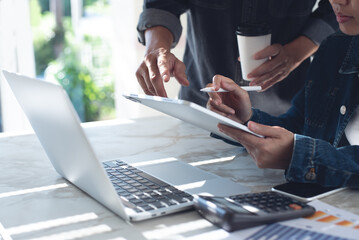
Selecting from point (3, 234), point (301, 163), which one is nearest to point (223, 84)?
point (301, 163)

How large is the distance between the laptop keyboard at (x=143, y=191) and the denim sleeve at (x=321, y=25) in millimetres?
954

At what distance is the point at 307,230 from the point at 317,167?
10.3 inches

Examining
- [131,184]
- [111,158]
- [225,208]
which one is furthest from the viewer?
[111,158]

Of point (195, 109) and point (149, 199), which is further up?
point (195, 109)

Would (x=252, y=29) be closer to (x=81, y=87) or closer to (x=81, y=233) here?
(x=81, y=233)

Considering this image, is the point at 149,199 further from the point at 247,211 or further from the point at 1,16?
the point at 1,16

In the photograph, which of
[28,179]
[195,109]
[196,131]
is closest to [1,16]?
[196,131]

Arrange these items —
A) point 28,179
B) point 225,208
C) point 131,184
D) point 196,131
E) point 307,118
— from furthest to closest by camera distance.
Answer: point 196,131 < point 307,118 < point 28,179 < point 131,184 < point 225,208

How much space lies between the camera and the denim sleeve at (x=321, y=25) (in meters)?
1.84

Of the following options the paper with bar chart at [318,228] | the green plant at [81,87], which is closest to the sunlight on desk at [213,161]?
the paper with bar chart at [318,228]

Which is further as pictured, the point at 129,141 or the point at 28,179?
the point at 129,141

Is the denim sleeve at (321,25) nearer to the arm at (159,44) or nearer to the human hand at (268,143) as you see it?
the arm at (159,44)

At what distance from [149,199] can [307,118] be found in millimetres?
714

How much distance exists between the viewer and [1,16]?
12.7ft
